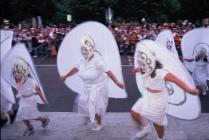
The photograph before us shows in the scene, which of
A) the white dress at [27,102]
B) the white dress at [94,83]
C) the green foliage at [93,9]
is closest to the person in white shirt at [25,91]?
the white dress at [27,102]

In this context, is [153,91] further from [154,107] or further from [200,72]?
[200,72]

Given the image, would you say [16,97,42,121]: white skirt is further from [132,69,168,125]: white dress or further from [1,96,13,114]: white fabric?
[132,69,168,125]: white dress

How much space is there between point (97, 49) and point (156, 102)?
2048 millimetres

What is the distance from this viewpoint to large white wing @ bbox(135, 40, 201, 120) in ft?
21.9

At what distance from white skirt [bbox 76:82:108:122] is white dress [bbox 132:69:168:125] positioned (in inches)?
55.8

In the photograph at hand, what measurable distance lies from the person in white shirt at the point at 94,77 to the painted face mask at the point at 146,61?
125 cm

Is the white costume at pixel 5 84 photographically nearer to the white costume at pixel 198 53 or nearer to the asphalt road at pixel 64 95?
the asphalt road at pixel 64 95

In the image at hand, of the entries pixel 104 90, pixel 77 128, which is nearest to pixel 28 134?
pixel 77 128

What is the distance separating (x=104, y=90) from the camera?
26.9 ft

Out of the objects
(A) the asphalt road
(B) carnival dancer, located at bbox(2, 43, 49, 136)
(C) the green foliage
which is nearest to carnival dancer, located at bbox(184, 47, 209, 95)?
(A) the asphalt road

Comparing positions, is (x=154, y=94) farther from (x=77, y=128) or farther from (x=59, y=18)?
(x=59, y=18)

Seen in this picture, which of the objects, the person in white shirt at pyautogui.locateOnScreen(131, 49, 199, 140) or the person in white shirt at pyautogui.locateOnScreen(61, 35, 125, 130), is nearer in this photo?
the person in white shirt at pyautogui.locateOnScreen(131, 49, 199, 140)

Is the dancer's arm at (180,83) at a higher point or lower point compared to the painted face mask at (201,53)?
higher

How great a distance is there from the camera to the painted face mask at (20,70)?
7.55 metres
